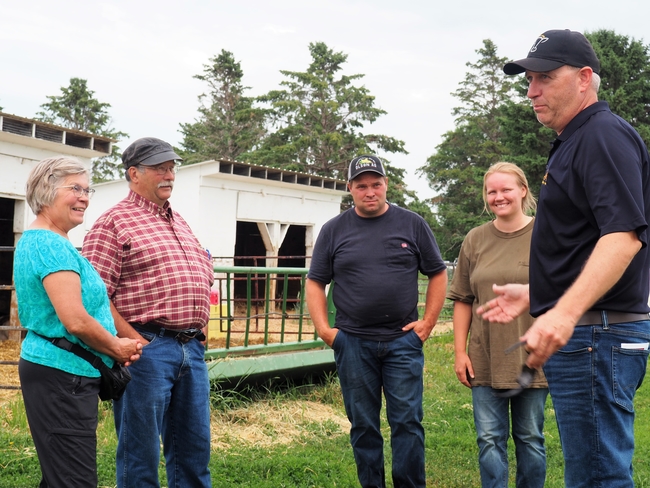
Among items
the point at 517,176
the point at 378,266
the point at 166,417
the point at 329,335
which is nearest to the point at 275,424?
the point at 329,335

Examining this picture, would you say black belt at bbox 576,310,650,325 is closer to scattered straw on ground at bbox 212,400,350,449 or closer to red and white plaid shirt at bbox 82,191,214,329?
red and white plaid shirt at bbox 82,191,214,329

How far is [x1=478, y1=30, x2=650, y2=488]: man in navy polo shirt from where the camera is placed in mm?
2127

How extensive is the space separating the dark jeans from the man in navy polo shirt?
1.88 meters

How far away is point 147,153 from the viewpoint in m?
3.66

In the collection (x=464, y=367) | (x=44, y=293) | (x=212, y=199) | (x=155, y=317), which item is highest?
(x=212, y=199)

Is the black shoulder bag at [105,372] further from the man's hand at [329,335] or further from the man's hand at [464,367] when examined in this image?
the man's hand at [464,367]

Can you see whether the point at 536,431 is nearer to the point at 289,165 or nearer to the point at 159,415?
the point at 159,415

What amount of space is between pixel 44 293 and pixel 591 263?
2158 mm

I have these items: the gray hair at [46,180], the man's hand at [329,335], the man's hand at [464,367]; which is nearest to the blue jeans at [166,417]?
the gray hair at [46,180]

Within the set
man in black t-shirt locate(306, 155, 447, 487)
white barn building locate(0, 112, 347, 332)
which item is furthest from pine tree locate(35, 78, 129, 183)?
man in black t-shirt locate(306, 155, 447, 487)

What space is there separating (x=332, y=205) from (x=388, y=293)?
1408cm

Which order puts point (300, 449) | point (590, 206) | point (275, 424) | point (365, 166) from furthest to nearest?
1. point (275, 424)
2. point (300, 449)
3. point (365, 166)
4. point (590, 206)

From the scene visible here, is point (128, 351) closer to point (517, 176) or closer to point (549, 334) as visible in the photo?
point (549, 334)

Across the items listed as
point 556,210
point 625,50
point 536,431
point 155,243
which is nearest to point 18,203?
point 155,243
